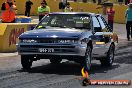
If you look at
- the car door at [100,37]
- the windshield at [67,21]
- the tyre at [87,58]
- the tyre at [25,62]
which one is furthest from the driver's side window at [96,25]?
the tyre at [25,62]

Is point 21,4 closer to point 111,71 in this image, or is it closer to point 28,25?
point 28,25

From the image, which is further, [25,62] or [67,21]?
[67,21]

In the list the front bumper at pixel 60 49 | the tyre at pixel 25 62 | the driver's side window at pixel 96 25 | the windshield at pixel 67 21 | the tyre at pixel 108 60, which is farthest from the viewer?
the tyre at pixel 108 60

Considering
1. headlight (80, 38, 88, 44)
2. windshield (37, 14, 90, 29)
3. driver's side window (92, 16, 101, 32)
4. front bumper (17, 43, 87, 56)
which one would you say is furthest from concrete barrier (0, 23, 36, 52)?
headlight (80, 38, 88, 44)

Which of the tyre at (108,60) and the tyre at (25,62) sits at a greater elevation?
the tyre at (25,62)

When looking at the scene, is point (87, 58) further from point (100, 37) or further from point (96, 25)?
point (96, 25)

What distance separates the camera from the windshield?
13188 mm

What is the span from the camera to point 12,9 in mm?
20547

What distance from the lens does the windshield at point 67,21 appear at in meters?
13.2

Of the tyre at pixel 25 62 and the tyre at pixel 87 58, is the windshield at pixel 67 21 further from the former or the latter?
the tyre at pixel 25 62

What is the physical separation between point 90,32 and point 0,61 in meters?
3.39

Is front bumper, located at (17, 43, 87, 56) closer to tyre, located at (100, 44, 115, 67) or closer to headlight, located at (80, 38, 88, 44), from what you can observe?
headlight, located at (80, 38, 88, 44)

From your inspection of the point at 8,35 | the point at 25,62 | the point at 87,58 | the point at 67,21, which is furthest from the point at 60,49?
A: the point at 8,35

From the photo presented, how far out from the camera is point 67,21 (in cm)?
1330
